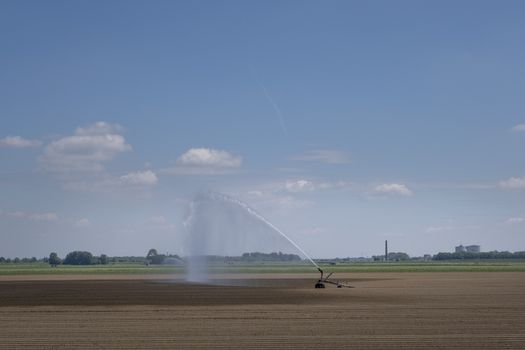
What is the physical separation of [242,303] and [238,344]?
17557mm

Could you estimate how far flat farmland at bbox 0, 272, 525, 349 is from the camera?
83.1 feet

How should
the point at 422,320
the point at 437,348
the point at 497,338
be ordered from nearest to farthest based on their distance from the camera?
the point at 437,348 < the point at 497,338 < the point at 422,320

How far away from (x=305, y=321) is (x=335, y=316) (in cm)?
268

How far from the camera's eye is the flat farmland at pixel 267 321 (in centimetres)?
2533

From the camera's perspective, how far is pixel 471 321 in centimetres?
3147

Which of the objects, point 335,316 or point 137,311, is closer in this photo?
point 335,316

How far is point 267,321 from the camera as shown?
105ft

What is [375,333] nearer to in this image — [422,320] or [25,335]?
[422,320]

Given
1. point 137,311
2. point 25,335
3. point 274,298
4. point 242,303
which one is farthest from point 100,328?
point 274,298

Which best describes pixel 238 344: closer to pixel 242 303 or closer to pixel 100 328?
pixel 100 328

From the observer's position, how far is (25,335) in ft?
91.0

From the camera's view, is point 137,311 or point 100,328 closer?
point 100,328

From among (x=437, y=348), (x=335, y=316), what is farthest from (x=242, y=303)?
(x=437, y=348)

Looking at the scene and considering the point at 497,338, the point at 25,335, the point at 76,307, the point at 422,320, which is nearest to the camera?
the point at 497,338
